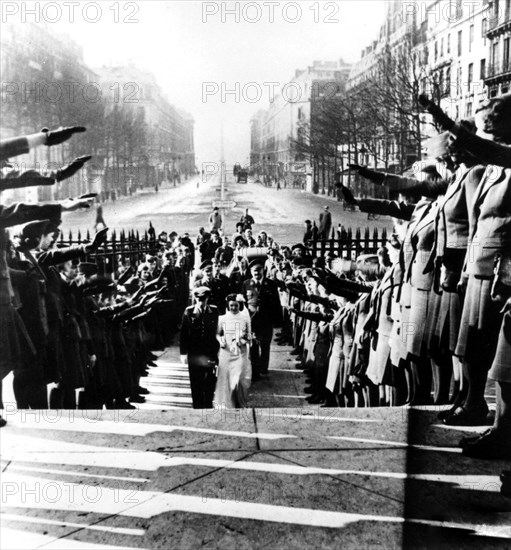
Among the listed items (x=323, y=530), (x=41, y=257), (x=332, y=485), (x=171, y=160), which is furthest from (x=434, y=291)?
(x=171, y=160)

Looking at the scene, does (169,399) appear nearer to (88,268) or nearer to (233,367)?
(233,367)

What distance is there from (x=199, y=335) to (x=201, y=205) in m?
1.71

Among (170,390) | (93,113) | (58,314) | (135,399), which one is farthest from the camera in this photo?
(170,390)

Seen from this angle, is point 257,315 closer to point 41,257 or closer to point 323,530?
point 41,257

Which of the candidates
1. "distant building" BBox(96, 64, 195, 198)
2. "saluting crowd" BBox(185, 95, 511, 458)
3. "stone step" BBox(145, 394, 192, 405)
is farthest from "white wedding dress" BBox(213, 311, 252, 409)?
"distant building" BBox(96, 64, 195, 198)

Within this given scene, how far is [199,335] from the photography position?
23.0 feet

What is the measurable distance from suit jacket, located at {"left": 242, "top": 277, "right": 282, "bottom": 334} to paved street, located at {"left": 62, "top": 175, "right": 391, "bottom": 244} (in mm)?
1035

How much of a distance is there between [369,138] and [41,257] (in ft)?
10.9

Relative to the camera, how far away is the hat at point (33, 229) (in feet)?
16.0

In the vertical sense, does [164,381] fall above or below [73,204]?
below

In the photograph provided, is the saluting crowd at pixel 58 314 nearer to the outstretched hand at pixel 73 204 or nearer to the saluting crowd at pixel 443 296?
the outstretched hand at pixel 73 204

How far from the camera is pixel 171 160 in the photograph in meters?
6.97

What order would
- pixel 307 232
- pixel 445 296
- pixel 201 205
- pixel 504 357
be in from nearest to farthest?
pixel 504 357 < pixel 445 296 < pixel 201 205 < pixel 307 232

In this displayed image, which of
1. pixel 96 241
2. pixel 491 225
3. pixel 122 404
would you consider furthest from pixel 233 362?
pixel 491 225
